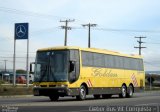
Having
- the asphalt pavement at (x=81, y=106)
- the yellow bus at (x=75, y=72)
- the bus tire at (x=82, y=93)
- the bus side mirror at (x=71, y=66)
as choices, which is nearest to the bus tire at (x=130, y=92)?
the yellow bus at (x=75, y=72)

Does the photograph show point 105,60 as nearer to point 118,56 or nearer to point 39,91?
point 118,56

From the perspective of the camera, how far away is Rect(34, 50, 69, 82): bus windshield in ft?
101

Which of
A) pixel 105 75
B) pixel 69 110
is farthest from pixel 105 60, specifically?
pixel 69 110

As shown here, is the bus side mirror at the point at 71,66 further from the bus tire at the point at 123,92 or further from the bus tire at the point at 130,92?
the bus tire at the point at 130,92

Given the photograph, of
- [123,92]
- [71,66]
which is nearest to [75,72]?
[71,66]

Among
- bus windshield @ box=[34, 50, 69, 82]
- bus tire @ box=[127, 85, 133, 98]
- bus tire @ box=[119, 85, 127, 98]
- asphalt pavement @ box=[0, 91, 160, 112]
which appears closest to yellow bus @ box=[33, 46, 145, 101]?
bus windshield @ box=[34, 50, 69, 82]

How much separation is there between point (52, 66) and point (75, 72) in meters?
1.58

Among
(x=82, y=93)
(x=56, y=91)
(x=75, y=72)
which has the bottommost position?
(x=82, y=93)

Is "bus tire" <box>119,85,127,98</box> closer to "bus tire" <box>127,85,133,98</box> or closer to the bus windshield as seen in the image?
"bus tire" <box>127,85,133,98</box>

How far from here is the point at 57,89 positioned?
101 ft

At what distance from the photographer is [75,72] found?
31.5 m

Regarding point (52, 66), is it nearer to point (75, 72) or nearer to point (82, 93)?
point (75, 72)

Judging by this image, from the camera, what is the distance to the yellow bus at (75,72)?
30891 millimetres

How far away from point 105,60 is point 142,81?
24.0 ft
